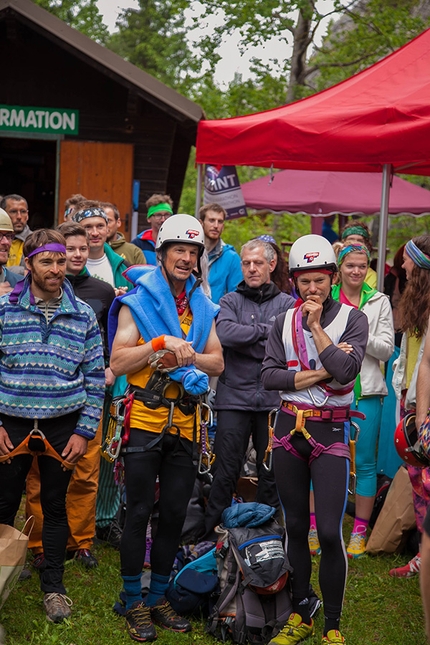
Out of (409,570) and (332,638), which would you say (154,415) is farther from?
(409,570)

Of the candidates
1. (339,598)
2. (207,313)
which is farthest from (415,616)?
(207,313)

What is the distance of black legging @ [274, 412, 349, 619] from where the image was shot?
3.81 m

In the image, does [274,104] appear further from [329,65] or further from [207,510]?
[207,510]

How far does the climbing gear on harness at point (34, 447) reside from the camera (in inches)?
160

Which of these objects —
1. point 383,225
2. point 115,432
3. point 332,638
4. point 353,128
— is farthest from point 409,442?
point 353,128

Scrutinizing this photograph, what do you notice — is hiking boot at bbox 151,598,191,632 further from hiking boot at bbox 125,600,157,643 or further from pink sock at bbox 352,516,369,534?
pink sock at bbox 352,516,369,534

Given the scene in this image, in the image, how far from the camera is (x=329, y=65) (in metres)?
16.4

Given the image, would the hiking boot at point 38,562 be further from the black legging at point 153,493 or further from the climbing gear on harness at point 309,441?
the climbing gear on harness at point 309,441

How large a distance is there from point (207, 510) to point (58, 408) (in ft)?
5.34

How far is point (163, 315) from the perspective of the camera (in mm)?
4070

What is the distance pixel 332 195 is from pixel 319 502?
9.43 meters

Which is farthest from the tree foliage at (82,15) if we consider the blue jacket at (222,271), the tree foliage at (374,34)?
the blue jacket at (222,271)

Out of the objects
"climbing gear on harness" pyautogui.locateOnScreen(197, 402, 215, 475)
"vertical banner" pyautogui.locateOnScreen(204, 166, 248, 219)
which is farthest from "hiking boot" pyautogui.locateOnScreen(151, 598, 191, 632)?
"vertical banner" pyautogui.locateOnScreen(204, 166, 248, 219)

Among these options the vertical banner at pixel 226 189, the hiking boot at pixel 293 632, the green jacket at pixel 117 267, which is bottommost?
the hiking boot at pixel 293 632
